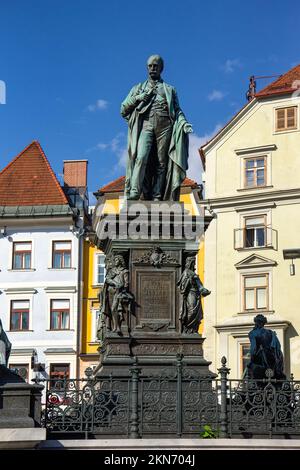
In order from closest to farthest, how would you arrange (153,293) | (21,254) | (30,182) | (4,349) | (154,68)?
(4,349) < (153,293) < (154,68) < (21,254) < (30,182)

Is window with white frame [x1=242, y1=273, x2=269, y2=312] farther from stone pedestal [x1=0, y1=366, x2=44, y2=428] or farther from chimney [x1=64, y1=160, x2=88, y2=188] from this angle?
stone pedestal [x1=0, y1=366, x2=44, y2=428]

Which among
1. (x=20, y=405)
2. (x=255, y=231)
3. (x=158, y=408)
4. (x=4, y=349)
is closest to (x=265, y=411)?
(x=158, y=408)

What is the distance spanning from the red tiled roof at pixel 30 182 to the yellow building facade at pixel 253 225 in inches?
304

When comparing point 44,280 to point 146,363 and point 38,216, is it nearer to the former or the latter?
point 38,216

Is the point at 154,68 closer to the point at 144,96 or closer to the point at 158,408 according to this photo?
the point at 144,96

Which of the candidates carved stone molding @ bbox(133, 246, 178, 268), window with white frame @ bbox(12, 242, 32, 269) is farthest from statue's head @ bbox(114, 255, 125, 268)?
window with white frame @ bbox(12, 242, 32, 269)

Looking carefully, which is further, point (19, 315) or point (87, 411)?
point (19, 315)

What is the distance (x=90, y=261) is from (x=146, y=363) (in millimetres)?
31640

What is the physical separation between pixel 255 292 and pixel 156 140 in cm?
2575

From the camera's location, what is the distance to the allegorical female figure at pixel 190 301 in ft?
40.4

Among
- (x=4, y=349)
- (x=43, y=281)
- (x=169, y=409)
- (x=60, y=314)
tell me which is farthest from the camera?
(x=43, y=281)

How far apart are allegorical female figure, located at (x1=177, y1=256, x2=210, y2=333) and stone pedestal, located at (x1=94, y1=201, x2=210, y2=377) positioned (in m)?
0.07

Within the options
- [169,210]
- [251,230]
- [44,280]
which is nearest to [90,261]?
[44,280]

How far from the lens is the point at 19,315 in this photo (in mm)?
42875
